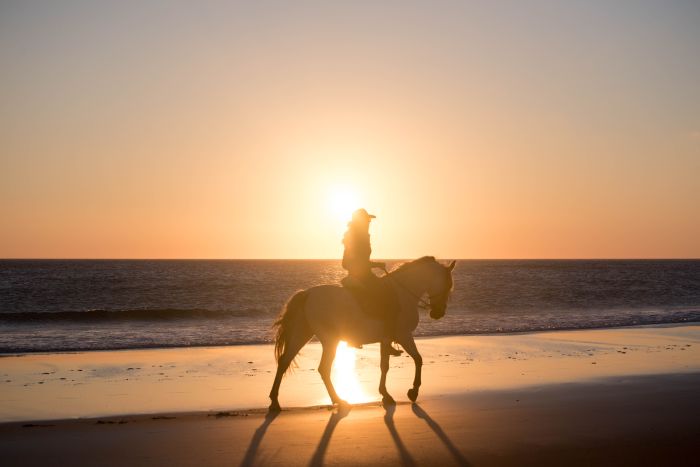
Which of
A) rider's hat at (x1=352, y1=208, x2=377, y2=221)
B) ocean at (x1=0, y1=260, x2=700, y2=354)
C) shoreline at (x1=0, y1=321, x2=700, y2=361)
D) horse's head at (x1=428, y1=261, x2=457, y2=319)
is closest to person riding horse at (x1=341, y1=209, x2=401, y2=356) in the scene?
rider's hat at (x1=352, y1=208, x2=377, y2=221)

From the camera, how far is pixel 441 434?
27.0ft

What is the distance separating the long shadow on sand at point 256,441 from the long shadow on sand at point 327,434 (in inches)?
25.8

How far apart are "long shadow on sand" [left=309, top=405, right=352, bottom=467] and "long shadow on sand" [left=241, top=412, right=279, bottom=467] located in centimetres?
66

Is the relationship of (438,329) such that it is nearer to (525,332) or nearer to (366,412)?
(525,332)

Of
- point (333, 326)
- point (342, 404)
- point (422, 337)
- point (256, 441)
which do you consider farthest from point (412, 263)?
point (422, 337)

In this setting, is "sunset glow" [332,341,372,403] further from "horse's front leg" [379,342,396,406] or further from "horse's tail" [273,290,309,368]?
"horse's tail" [273,290,309,368]

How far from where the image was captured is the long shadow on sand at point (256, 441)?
713 cm

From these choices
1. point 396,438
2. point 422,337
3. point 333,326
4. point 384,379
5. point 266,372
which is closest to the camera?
point 396,438

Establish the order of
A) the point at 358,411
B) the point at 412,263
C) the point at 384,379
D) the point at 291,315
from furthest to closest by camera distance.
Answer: the point at 412,263
the point at 384,379
the point at 291,315
the point at 358,411

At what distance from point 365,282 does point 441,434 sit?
9.64ft

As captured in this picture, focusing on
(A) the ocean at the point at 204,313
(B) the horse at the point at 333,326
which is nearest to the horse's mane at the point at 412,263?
(B) the horse at the point at 333,326

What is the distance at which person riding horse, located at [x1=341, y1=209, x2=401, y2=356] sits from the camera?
1043cm

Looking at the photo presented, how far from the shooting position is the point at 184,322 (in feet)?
107

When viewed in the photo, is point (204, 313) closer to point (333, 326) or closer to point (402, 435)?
point (333, 326)
